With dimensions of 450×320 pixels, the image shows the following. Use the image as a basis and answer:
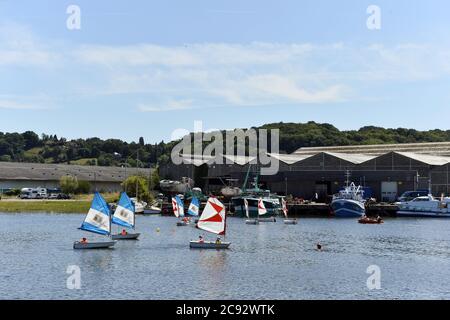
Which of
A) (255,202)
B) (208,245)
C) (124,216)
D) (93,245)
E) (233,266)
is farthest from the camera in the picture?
(255,202)

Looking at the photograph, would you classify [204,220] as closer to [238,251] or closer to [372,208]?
[238,251]

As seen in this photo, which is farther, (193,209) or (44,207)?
(44,207)

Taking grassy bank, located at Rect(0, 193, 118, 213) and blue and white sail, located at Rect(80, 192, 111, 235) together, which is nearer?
blue and white sail, located at Rect(80, 192, 111, 235)

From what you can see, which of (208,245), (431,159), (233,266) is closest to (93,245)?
(208,245)

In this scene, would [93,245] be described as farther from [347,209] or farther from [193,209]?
[347,209]

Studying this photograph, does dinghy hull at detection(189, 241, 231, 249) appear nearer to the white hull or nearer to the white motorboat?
the white hull

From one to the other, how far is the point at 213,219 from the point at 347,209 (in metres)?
75.8

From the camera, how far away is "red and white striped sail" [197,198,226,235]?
75812 mm

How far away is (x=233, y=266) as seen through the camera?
61.7 metres

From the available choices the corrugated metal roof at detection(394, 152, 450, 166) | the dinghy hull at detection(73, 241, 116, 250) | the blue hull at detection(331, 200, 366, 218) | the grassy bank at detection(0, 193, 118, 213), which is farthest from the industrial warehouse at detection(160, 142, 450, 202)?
the dinghy hull at detection(73, 241, 116, 250)

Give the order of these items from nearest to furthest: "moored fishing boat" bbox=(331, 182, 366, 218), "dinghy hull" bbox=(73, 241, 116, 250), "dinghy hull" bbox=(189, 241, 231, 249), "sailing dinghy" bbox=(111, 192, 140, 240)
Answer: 1. "dinghy hull" bbox=(73, 241, 116, 250)
2. "dinghy hull" bbox=(189, 241, 231, 249)
3. "sailing dinghy" bbox=(111, 192, 140, 240)
4. "moored fishing boat" bbox=(331, 182, 366, 218)

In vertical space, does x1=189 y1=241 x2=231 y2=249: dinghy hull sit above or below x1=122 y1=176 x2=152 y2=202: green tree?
below

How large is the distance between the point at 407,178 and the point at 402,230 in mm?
48764
